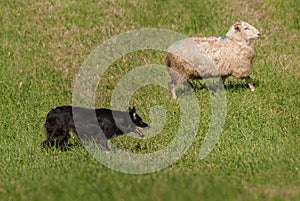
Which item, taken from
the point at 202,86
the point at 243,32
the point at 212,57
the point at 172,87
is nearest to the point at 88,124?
the point at 172,87

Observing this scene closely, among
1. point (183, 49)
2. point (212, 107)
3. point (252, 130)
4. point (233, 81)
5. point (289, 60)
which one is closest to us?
point (252, 130)

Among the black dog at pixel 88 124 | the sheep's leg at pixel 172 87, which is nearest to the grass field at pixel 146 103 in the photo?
the sheep's leg at pixel 172 87

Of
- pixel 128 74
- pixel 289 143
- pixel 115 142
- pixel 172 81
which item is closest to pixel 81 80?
pixel 128 74

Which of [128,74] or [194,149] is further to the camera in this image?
[128,74]

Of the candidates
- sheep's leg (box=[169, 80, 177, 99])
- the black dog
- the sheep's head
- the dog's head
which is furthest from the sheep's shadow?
the black dog

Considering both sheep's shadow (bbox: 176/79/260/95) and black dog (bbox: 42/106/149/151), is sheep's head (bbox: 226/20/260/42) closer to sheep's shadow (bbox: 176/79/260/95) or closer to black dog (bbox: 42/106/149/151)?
sheep's shadow (bbox: 176/79/260/95)

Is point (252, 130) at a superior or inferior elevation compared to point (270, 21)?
inferior

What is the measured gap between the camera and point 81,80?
1791 cm

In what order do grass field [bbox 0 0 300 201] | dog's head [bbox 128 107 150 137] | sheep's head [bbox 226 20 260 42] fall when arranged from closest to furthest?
1. grass field [bbox 0 0 300 201]
2. dog's head [bbox 128 107 150 137]
3. sheep's head [bbox 226 20 260 42]

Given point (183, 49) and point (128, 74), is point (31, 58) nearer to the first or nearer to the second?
point (128, 74)

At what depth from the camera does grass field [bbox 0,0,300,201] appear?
8.12 m

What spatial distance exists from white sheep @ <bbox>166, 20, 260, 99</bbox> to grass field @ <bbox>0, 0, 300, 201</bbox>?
54cm

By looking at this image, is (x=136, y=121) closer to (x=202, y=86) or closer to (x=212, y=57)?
(x=212, y=57)

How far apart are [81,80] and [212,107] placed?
16.7 feet
